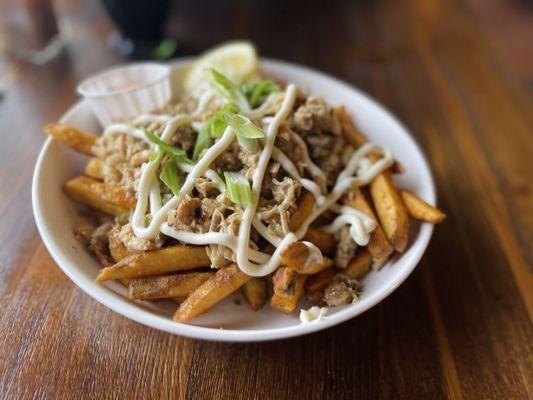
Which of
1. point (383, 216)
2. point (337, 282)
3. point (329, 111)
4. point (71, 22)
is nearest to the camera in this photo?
point (337, 282)

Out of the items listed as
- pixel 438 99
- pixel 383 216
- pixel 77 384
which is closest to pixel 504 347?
pixel 383 216

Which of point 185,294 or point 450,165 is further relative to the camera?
point 450,165

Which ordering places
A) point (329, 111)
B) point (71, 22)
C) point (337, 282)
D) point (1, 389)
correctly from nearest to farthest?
point (1, 389), point (337, 282), point (329, 111), point (71, 22)

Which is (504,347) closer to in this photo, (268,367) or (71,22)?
(268,367)

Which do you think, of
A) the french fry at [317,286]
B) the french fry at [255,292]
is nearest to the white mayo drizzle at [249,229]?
the french fry at [255,292]

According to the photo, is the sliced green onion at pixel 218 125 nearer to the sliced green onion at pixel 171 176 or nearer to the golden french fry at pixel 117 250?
the sliced green onion at pixel 171 176

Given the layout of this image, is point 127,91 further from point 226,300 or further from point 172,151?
point 226,300
